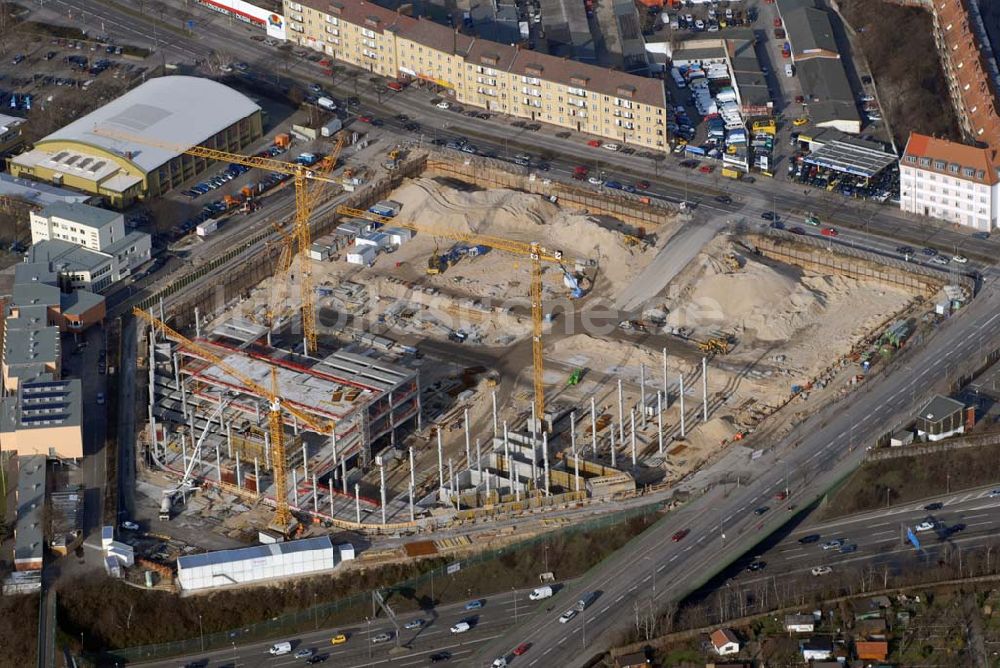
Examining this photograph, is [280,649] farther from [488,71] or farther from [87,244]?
[488,71]

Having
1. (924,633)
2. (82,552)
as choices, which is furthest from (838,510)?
(82,552)

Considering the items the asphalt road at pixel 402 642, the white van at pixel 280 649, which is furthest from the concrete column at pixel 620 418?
the white van at pixel 280 649

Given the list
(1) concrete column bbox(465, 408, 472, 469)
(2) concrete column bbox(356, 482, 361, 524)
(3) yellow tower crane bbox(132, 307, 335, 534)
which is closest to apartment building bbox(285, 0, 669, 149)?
(1) concrete column bbox(465, 408, 472, 469)

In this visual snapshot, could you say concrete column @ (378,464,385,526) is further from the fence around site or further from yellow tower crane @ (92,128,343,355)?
yellow tower crane @ (92,128,343,355)

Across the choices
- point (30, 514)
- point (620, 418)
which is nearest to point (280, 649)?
point (30, 514)

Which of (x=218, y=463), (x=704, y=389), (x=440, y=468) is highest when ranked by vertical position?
(x=704, y=389)

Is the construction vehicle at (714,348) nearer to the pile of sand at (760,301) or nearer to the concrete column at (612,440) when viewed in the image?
the pile of sand at (760,301)
